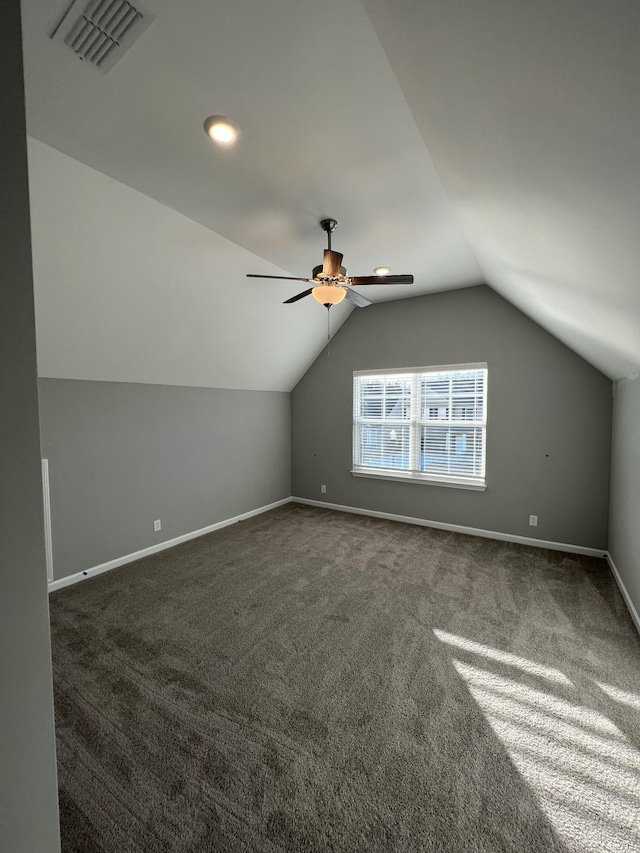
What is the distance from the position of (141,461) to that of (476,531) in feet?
12.4

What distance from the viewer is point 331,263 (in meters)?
2.50

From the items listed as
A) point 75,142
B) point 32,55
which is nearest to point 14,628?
point 32,55

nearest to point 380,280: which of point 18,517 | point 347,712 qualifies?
point 18,517

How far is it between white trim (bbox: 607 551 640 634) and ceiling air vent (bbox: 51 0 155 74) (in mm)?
4151

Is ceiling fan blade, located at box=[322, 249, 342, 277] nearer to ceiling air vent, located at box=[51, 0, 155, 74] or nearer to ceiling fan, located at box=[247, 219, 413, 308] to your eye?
ceiling fan, located at box=[247, 219, 413, 308]

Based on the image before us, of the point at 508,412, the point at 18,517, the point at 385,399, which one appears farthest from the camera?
the point at 385,399

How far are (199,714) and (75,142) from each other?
3005 mm

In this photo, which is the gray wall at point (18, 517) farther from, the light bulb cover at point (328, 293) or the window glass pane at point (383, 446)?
the window glass pane at point (383, 446)

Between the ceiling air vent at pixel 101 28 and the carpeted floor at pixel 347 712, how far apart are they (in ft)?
9.48

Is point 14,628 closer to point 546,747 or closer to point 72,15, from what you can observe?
point 72,15

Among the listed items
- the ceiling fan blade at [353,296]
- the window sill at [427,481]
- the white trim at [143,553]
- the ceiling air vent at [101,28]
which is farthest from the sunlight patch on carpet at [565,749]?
the ceiling air vent at [101,28]

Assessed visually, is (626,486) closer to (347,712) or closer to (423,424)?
(423,424)

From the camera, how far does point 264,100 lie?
1609mm

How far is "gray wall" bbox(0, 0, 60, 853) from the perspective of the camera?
0.66m
